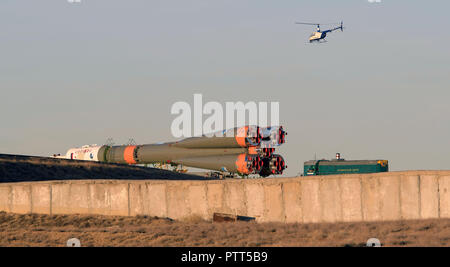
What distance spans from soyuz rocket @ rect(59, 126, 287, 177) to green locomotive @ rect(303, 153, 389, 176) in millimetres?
13204

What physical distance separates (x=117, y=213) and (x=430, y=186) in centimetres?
2094

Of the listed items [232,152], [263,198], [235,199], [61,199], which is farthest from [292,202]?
[232,152]

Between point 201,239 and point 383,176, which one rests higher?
point 383,176

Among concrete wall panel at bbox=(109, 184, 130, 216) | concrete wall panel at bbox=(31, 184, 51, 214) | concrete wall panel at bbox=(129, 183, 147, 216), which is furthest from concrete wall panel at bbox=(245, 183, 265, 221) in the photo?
concrete wall panel at bbox=(31, 184, 51, 214)

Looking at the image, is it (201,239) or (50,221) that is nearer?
(201,239)

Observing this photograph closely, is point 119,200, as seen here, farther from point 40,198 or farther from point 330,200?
point 330,200

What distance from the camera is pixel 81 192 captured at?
46.8 metres

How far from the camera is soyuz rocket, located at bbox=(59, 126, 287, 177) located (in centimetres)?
6172

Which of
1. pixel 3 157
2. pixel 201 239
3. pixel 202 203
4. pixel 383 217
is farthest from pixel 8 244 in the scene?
pixel 3 157

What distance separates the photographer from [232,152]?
214ft

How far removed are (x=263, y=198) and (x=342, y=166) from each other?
35095 mm
